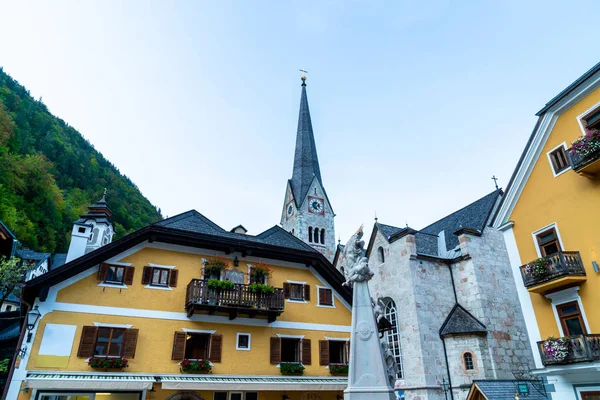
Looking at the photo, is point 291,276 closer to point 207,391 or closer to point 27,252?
point 207,391

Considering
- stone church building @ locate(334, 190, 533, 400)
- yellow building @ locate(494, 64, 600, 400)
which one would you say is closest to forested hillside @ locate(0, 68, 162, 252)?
stone church building @ locate(334, 190, 533, 400)

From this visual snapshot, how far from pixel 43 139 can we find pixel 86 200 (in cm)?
1531

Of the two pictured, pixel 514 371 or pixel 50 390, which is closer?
pixel 50 390

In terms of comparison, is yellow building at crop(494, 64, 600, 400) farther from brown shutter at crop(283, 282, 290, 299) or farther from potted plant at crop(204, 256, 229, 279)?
potted plant at crop(204, 256, 229, 279)

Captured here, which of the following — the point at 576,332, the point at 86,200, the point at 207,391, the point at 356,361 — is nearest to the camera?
the point at 356,361

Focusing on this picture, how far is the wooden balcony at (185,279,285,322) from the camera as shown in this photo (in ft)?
52.8

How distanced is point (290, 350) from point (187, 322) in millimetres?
4874

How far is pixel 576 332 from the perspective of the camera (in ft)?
44.1

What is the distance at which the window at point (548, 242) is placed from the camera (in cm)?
1475

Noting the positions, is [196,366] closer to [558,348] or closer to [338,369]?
[338,369]

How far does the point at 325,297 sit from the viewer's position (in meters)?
19.5

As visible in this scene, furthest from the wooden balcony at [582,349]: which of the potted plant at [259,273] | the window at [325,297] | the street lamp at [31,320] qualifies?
the street lamp at [31,320]

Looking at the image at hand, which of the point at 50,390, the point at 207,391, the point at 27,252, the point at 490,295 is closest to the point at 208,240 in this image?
the point at 207,391

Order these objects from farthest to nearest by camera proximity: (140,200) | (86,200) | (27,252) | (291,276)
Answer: (140,200), (86,200), (27,252), (291,276)
